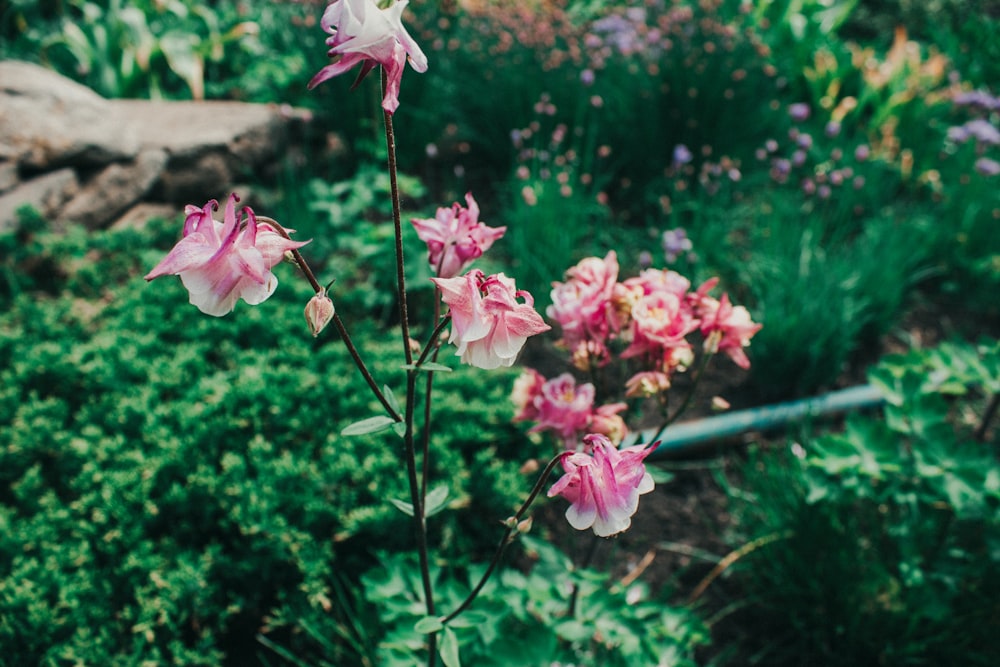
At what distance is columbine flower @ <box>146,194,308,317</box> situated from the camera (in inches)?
28.8

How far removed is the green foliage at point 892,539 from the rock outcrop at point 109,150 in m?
2.83

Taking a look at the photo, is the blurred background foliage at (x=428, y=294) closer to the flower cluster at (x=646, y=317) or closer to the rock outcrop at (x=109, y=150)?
the rock outcrop at (x=109, y=150)

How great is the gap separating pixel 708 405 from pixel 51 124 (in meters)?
3.13

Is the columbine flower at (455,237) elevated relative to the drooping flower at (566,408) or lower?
elevated

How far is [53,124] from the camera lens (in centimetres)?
310

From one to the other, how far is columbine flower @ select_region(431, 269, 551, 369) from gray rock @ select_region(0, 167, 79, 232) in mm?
2891

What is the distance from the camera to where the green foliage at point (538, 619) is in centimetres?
134

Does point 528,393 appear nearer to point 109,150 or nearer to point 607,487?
point 607,487

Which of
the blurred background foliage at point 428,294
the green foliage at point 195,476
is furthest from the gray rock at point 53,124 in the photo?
the green foliage at point 195,476

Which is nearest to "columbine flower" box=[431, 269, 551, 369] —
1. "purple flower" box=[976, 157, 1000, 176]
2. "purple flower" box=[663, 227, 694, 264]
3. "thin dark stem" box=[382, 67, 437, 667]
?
"thin dark stem" box=[382, 67, 437, 667]

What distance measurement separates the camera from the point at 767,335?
95.9 inches

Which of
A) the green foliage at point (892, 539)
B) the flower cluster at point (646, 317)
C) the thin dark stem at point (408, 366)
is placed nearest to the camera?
the thin dark stem at point (408, 366)

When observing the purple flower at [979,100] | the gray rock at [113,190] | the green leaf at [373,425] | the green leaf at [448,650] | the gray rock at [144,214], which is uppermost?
the green leaf at [373,425]

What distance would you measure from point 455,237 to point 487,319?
267 mm
